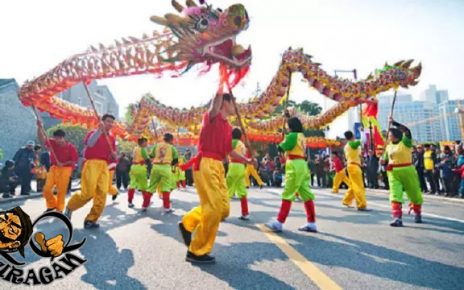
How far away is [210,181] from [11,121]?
35.3m

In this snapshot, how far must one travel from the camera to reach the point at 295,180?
5484mm

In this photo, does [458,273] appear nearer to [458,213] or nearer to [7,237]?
[7,237]

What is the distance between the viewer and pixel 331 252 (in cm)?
397

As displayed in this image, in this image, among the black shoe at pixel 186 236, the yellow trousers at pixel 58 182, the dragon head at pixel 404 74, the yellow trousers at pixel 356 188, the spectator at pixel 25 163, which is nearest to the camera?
the black shoe at pixel 186 236

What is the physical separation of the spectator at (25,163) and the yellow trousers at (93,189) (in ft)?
26.3

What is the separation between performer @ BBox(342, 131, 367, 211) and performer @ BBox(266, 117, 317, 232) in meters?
3.11

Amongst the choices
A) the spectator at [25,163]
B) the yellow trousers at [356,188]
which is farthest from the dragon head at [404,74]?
the spectator at [25,163]

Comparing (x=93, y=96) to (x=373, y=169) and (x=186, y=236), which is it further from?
(x=186, y=236)

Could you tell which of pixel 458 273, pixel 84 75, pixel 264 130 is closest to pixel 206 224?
pixel 458 273

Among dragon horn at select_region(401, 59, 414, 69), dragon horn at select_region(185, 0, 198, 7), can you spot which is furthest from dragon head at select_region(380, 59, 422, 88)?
dragon horn at select_region(185, 0, 198, 7)

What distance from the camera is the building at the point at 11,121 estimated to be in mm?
30812

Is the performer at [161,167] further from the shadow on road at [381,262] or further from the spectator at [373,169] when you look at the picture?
the spectator at [373,169]

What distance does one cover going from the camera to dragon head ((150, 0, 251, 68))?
13.5 ft

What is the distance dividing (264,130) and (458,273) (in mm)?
16242
